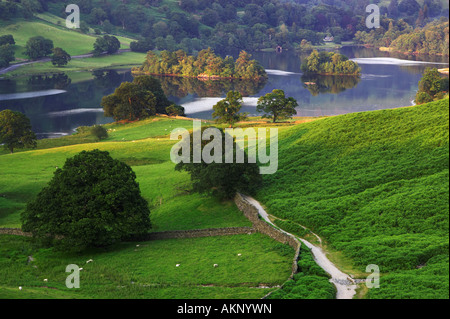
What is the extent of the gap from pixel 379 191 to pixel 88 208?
2866 centimetres

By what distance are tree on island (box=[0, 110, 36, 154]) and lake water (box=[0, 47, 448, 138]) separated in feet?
73.7

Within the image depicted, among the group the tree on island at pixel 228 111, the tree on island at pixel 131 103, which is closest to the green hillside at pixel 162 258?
the tree on island at pixel 228 111

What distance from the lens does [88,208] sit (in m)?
46.4

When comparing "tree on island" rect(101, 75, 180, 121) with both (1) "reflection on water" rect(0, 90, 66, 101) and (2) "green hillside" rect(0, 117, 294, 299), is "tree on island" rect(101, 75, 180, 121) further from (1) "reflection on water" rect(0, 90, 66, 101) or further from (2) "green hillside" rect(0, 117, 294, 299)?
(2) "green hillside" rect(0, 117, 294, 299)

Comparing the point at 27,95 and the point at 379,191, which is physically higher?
the point at 27,95

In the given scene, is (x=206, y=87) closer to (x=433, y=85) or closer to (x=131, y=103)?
(x=131, y=103)

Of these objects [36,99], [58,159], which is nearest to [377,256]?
[58,159]

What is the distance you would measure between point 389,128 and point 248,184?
64.4ft

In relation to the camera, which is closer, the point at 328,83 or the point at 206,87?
the point at 206,87

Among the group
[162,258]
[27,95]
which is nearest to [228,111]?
[162,258]

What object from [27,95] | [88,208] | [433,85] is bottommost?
[88,208]

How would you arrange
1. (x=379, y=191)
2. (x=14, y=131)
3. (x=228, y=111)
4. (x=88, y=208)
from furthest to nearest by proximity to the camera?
(x=228, y=111), (x=14, y=131), (x=379, y=191), (x=88, y=208)

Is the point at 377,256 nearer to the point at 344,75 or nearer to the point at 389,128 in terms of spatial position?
the point at 389,128

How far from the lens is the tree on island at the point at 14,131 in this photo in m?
89.2
